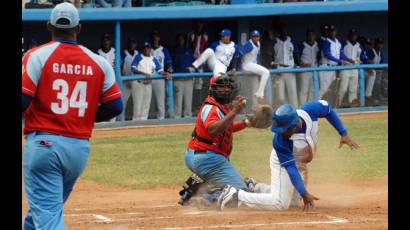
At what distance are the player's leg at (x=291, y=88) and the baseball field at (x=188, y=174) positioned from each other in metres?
1.13

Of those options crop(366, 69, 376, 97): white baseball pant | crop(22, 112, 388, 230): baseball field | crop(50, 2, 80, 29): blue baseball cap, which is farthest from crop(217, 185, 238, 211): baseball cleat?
crop(366, 69, 376, 97): white baseball pant

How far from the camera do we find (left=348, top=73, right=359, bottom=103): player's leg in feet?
70.4

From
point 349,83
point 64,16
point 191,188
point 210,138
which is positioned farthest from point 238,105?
point 349,83

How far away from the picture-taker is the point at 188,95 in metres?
20.2

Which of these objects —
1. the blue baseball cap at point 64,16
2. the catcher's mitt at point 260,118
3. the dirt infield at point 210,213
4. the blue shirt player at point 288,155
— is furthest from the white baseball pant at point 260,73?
the blue baseball cap at point 64,16

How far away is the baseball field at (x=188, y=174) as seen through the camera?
874 centimetres

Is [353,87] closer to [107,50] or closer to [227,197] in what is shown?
[107,50]

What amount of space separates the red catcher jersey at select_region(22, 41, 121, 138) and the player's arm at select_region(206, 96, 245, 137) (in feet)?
8.72

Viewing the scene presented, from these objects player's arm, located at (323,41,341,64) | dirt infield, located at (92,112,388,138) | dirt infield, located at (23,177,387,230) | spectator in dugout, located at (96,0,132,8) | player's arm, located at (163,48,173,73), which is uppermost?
spectator in dugout, located at (96,0,132,8)

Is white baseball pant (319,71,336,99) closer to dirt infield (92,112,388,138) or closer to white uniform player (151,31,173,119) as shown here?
dirt infield (92,112,388,138)

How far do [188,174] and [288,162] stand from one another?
4518 mm

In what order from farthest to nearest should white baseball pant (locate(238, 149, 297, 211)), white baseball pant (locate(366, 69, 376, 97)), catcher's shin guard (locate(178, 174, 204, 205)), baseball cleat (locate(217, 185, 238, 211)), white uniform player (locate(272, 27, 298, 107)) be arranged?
white baseball pant (locate(366, 69, 376, 97)) < white uniform player (locate(272, 27, 298, 107)) < catcher's shin guard (locate(178, 174, 204, 205)) < baseball cleat (locate(217, 185, 238, 211)) < white baseball pant (locate(238, 149, 297, 211))

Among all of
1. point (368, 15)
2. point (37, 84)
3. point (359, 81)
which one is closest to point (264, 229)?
point (37, 84)

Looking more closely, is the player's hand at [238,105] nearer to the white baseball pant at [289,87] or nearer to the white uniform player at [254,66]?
the white uniform player at [254,66]
